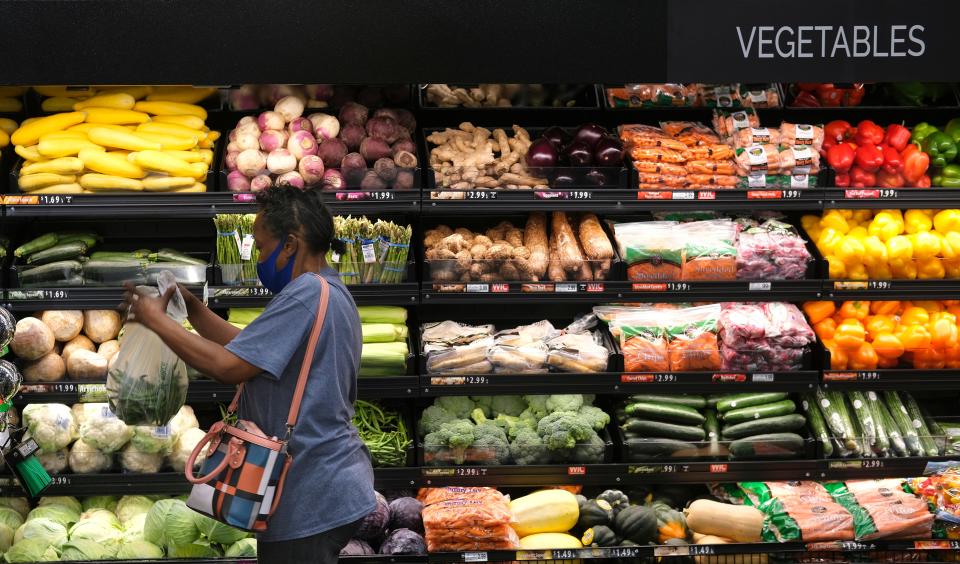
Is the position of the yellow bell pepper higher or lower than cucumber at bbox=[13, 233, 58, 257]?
higher

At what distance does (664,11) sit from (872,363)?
2084mm

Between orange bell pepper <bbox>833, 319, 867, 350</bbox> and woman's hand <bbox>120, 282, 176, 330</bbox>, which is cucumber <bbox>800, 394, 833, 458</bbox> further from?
woman's hand <bbox>120, 282, 176, 330</bbox>

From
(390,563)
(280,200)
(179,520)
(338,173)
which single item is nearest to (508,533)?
(390,563)

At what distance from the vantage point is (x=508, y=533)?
5.10 m

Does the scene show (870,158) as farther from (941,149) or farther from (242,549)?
(242,549)

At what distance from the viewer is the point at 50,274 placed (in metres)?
5.26

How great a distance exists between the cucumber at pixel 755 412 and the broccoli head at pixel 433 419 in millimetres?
1415

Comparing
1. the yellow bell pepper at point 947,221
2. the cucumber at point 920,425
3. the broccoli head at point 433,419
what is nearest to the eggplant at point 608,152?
the broccoli head at point 433,419

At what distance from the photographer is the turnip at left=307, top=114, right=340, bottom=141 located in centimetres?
543

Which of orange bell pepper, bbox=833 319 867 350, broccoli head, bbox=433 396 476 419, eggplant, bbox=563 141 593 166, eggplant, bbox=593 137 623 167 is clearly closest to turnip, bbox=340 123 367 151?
eggplant, bbox=563 141 593 166

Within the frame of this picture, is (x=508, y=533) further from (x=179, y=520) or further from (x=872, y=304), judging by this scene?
(x=872, y=304)

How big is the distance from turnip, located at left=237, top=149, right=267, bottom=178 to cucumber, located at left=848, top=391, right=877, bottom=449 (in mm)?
3282

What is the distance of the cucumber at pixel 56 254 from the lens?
5289mm

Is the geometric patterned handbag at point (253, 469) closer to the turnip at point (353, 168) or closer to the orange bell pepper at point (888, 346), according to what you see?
the turnip at point (353, 168)
